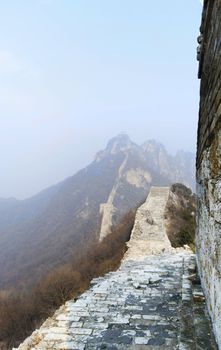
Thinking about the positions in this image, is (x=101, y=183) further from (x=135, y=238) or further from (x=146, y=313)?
(x=146, y=313)

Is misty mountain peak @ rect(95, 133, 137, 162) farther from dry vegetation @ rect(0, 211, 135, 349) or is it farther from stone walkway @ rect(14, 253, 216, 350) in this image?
stone walkway @ rect(14, 253, 216, 350)

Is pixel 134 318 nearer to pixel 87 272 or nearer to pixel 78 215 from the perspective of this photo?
pixel 87 272

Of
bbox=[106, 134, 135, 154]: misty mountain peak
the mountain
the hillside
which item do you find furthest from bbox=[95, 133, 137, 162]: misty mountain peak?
the hillside

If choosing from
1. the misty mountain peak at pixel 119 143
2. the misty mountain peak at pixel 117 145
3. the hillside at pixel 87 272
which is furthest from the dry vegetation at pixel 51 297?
the misty mountain peak at pixel 119 143

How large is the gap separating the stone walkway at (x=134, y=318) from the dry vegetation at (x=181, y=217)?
7.88m

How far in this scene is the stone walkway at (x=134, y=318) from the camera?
5.16 metres

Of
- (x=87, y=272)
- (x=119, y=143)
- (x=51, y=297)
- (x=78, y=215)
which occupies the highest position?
(x=119, y=143)

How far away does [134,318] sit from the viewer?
19.9 ft

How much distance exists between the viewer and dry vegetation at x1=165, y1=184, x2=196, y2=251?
18.1 m

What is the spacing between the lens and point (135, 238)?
50.7ft

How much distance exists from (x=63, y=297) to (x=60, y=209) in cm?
7849

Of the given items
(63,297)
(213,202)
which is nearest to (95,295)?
(213,202)

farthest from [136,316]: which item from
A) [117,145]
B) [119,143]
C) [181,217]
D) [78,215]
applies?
[119,143]

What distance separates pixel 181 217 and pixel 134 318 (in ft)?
57.6
